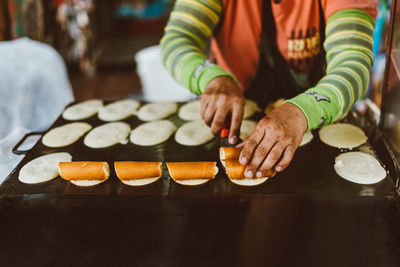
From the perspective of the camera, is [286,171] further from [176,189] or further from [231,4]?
[231,4]

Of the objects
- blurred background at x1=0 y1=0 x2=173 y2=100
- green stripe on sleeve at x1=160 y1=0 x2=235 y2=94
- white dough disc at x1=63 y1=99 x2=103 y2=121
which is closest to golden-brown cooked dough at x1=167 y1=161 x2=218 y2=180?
green stripe on sleeve at x1=160 y1=0 x2=235 y2=94

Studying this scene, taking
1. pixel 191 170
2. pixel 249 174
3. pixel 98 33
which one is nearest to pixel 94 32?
pixel 98 33

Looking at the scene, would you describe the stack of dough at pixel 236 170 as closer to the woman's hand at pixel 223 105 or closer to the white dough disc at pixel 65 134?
the woman's hand at pixel 223 105

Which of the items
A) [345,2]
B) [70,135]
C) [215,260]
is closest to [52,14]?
[70,135]

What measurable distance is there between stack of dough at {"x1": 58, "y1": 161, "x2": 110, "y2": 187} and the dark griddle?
30 mm

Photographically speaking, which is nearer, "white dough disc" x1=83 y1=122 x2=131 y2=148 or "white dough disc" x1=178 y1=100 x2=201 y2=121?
"white dough disc" x1=83 y1=122 x2=131 y2=148

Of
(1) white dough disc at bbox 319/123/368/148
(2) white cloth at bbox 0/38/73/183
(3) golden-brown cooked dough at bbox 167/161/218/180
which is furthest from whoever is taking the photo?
(2) white cloth at bbox 0/38/73/183

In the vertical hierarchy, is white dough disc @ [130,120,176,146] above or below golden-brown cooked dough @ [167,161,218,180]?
below

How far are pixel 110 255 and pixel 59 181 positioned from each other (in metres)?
0.43

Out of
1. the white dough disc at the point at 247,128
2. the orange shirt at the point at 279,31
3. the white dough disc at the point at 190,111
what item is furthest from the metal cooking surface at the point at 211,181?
the orange shirt at the point at 279,31

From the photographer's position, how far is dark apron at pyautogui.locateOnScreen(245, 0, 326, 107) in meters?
1.54

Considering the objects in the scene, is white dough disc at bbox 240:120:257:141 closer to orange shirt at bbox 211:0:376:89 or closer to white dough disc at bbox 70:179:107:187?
orange shirt at bbox 211:0:376:89

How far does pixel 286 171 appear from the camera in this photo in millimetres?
1264

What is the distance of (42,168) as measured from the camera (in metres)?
1.33
